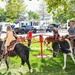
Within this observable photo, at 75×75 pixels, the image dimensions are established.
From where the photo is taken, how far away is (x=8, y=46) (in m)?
10.2

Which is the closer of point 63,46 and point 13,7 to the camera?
point 63,46

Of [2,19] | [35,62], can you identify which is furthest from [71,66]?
[2,19]

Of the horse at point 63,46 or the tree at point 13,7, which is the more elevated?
the tree at point 13,7

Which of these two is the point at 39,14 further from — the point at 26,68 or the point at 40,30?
the point at 26,68

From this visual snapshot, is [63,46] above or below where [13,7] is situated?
below

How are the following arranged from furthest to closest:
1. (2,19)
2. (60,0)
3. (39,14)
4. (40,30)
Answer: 1. (39,14)
2. (2,19)
3. (40,30)
4. (60,0)

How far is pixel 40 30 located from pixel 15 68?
39.6 meters

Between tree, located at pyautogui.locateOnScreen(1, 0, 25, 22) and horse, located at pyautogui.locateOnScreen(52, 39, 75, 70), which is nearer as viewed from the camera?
horse, located at pyautogui.locateOnScreen(52, 39, 75, 70)

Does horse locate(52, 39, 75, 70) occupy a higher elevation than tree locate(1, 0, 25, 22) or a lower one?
lower

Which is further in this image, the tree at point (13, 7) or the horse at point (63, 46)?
the tree at point (13, 7)

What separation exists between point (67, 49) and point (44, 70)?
142cm

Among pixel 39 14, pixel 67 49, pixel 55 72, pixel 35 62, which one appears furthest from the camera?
pixel 39 14

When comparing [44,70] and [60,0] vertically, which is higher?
[60,0]

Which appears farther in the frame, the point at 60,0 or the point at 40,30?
the point at 40,30
